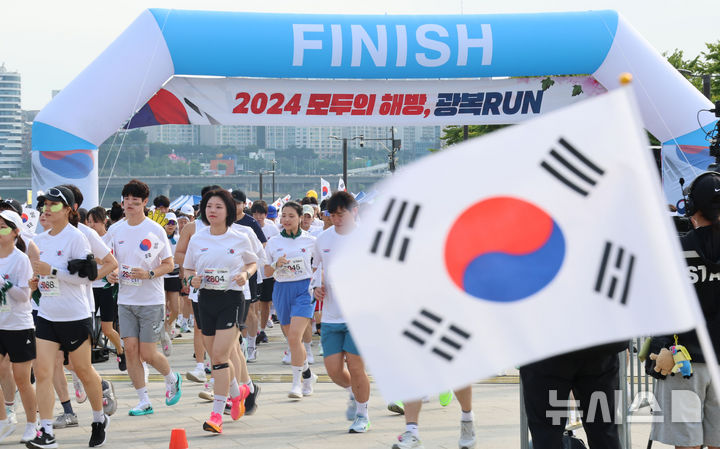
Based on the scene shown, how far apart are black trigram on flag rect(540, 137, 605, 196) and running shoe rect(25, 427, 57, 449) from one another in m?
5.73

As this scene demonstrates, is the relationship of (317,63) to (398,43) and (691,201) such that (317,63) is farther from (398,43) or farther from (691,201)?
(691,201)

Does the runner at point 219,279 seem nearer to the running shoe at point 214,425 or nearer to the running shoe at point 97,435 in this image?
the running shoe at point 214,425

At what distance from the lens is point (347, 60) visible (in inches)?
648

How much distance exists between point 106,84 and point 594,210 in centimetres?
1309

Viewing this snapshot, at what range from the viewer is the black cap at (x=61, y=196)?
807 centimetres

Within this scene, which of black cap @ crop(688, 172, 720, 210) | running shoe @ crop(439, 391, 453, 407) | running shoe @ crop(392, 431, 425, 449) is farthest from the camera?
running shoe @ crop(439, 391, 453, 407)

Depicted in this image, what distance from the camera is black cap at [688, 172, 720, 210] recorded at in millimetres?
5117

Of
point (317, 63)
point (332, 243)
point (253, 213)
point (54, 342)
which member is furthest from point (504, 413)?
point (317, 63)

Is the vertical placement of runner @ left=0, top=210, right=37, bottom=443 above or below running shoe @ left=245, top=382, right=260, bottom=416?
above

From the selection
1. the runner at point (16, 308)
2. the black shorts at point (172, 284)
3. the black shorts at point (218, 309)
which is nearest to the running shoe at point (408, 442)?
the black shorts at point (218, 309)

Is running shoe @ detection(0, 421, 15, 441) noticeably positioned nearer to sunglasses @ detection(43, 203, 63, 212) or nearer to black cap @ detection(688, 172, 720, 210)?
sunglasses @ detection(43, 203, 63, 212)

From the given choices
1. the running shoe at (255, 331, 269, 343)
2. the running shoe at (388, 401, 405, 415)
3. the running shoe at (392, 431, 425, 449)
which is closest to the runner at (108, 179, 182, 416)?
the running shoe at (388, 401, 405, 415)

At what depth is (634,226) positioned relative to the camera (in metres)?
3.27

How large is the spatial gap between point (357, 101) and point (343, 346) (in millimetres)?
8923
